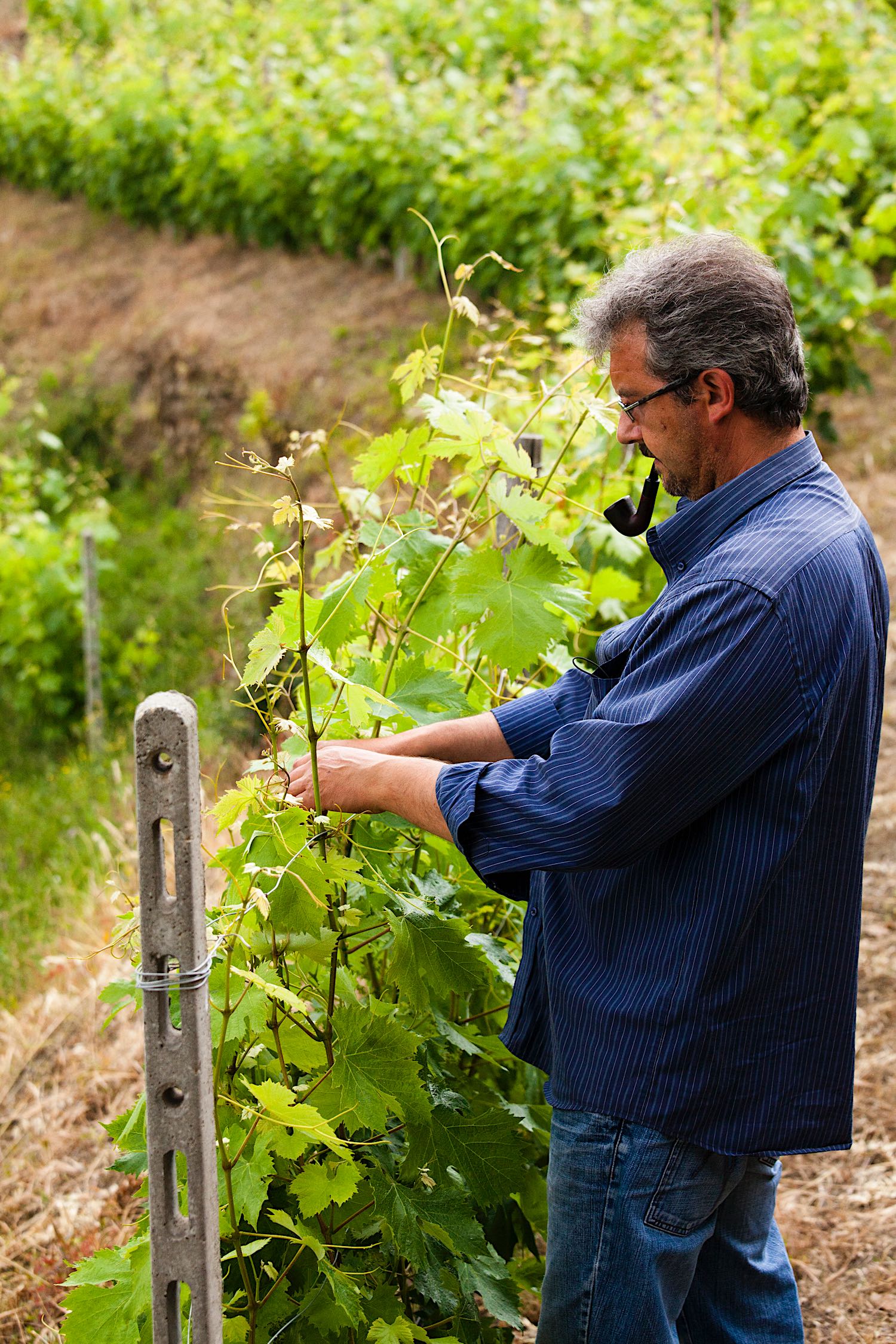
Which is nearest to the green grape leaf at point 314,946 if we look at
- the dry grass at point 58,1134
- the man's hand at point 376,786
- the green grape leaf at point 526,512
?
the man's hand at point 376,786

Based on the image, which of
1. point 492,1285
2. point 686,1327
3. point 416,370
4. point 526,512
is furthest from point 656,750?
point 686,1327

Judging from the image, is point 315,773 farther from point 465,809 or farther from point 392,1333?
point 392,1333

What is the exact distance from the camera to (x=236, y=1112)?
1586 mm

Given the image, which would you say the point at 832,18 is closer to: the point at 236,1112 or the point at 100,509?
the point at 100,509

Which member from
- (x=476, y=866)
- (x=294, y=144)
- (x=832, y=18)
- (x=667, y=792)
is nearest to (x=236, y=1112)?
(x=476, y=866)

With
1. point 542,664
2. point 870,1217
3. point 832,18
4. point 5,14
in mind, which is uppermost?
point 5,14

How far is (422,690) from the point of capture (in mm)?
1893

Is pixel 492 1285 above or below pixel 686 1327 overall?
above

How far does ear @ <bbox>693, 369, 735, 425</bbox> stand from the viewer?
A: 1535 mm

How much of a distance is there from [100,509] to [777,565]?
726 centimetres

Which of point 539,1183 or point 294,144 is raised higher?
point 294,144

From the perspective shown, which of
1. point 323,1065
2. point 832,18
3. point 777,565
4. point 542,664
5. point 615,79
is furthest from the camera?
point 615,79

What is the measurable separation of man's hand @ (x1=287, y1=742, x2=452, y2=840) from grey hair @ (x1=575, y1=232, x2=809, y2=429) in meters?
0.61

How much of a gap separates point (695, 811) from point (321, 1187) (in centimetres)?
70
